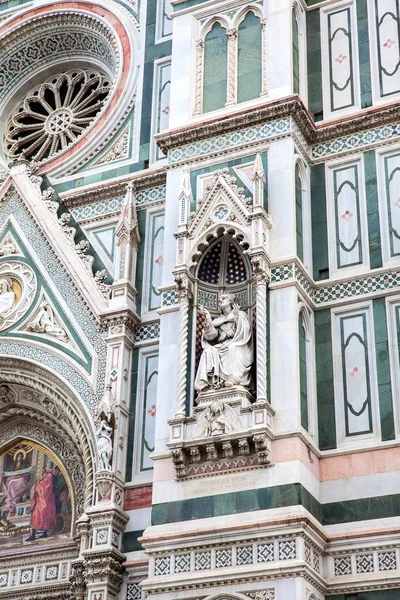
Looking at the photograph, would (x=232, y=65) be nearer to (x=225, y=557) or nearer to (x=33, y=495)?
(x=33, y=495)

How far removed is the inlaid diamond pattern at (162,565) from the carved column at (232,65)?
6.66 m

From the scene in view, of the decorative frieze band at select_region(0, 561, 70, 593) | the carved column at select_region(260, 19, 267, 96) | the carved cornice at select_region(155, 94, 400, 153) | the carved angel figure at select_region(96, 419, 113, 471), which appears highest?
the carved column at select_region(260, 19, 267, 96)

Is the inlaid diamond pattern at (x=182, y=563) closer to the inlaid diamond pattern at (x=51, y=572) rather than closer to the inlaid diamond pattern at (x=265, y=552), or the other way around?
the inlaid diamond pattern at (x=265, y=552)

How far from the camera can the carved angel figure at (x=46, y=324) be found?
17594mm

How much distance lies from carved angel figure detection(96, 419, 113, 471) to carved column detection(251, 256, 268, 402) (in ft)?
8.10

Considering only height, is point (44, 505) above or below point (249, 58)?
below

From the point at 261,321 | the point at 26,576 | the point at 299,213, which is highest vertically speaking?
the point at 299,213

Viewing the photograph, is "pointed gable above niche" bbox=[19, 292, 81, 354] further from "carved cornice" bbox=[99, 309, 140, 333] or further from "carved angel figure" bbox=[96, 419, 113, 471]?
"carved angel figure" bbox=[96, 419, 113, 471]

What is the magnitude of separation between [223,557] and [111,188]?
6.89m

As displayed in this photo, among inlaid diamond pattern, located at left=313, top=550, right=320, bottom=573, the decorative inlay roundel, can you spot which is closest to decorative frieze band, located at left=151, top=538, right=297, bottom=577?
inlaid diamond pattern, located at left=313, top=550, right=320, bottom=573

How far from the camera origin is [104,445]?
632 inches

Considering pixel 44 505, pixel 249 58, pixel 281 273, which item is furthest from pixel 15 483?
pixel 249 58

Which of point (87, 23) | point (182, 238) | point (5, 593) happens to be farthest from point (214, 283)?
point (87, 23)

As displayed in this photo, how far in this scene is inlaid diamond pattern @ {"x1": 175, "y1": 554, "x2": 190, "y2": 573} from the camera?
1420 cm
